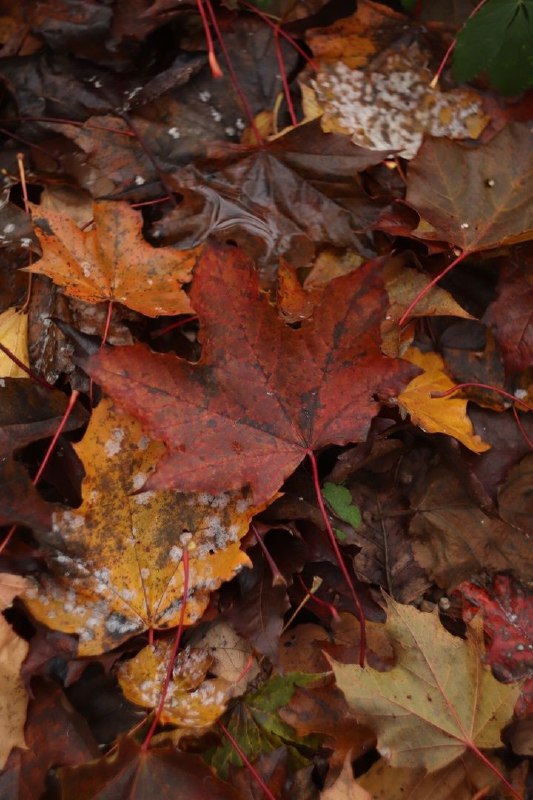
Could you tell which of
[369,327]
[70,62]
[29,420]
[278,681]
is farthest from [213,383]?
[70,62]

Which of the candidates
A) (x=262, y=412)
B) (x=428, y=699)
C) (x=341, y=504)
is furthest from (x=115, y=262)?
(x=428, y=699)

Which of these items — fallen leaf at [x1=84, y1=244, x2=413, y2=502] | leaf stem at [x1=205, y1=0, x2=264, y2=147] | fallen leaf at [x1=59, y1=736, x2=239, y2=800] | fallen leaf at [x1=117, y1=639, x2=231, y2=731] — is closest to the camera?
fallen leaf at [x1=84, y1=244, x2=413, y2=502]

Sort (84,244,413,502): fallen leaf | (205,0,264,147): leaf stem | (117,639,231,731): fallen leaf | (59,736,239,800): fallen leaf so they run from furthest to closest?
(205,0,264,147): leaf stem → (117,639,231,731): fallen leaf → (59,736,239,800): fallen leaf → (84,244,413,502): fallen leaf

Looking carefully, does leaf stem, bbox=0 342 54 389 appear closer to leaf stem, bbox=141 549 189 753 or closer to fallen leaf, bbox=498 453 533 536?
leaf stem, bbox=141 549 189 753

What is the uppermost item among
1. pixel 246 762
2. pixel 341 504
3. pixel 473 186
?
pixel 473 186

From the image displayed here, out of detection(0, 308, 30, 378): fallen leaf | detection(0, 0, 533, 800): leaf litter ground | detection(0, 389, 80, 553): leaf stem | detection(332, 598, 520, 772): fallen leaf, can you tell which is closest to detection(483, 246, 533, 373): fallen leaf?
detection(0, 0, 533, 800): leaf litter ground

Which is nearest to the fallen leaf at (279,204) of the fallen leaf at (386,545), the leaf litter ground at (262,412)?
the leaf litter ground at (262,412)

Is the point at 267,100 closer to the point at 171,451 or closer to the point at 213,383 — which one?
the point at 213,383

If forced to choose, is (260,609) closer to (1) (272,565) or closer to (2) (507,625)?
(1) (272,565)
